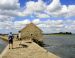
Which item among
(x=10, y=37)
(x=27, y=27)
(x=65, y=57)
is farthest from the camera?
(x=27, y=27)

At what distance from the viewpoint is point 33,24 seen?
2168 inches

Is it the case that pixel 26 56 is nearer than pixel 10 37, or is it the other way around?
pixel 26 56

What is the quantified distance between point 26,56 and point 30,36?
33.2 meters

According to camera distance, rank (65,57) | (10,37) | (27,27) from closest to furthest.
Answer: (10,37) → (65,57) → (27,27)

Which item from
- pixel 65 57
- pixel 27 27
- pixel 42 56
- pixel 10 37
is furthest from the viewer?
pixel 27 27

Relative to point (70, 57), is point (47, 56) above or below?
above

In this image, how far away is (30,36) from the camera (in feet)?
182

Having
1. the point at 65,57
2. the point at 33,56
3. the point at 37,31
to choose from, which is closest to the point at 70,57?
the point at 65,57

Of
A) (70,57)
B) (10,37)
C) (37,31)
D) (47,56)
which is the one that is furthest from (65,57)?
(37,31)

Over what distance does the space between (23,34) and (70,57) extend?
22271mm

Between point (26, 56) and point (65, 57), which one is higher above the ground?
point (26, 56)

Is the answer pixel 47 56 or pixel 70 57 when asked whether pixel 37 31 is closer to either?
pixel 70 57

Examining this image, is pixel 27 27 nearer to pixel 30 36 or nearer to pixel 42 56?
pixel 30 36

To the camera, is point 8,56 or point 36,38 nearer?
point 8,56
